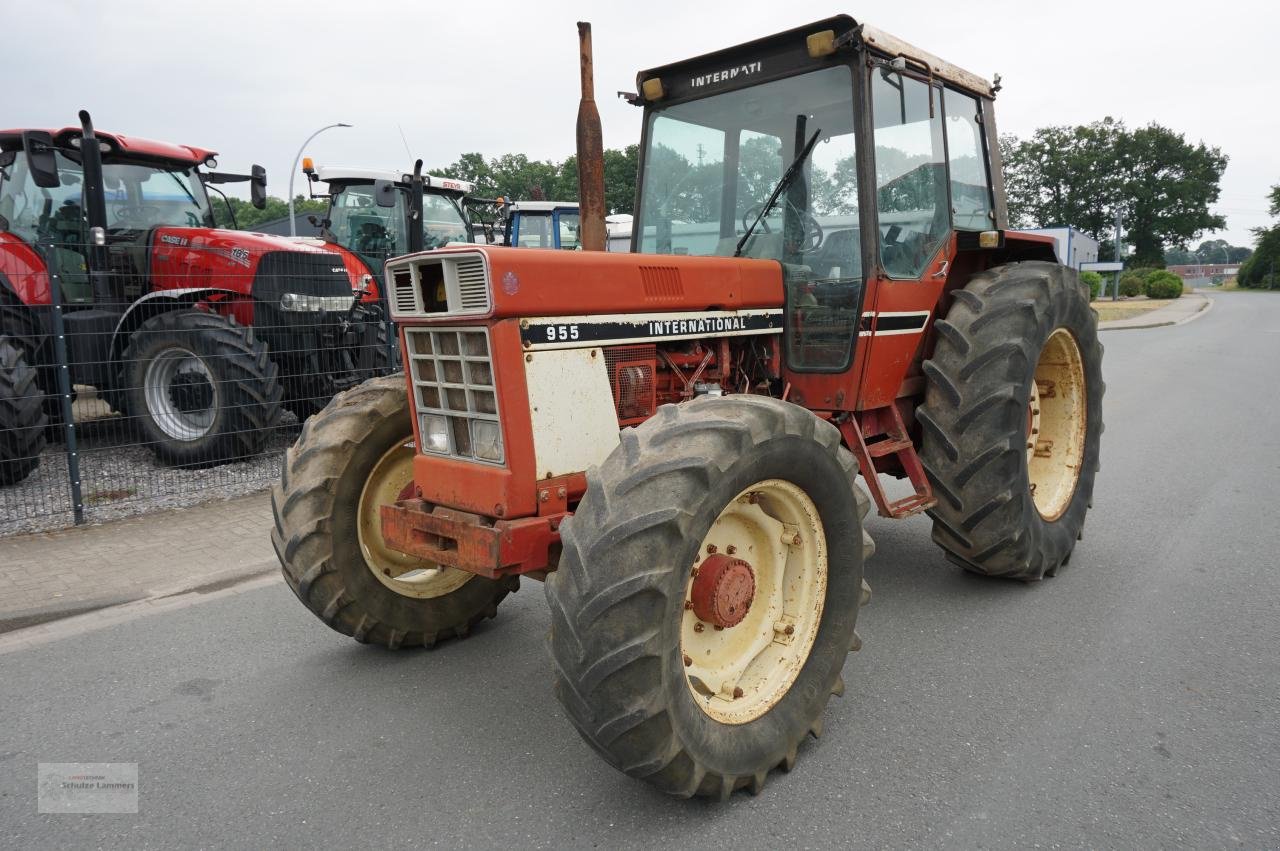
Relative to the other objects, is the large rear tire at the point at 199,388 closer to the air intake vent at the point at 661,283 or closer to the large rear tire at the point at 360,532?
the large rear tire at the point at 360,532

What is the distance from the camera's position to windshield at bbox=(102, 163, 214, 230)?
26.1 ft

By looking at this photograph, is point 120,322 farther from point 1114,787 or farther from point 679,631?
point 1114,787

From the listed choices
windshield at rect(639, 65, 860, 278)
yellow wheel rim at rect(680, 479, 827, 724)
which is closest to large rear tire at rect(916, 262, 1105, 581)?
windshield at rect(639, 65, 860, 278)

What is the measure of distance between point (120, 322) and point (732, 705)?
6.70 metres

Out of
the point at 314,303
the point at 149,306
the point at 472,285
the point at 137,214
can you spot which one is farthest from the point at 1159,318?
the point at 472,285

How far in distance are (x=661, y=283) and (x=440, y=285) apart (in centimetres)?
82

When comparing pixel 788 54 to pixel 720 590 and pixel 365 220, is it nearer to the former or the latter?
pixel 720 590

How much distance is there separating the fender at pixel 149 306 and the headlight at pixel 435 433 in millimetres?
4858

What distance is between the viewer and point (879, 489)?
3.88 m

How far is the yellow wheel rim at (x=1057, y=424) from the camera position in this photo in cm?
468

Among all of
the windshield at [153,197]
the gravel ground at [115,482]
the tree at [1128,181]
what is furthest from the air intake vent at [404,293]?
the tree at [1128,181]

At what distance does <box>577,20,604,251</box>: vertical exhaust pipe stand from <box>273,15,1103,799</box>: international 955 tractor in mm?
39

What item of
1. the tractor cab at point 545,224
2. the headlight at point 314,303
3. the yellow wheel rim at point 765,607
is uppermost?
the tractor cab at point 545,224

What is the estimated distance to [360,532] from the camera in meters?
3.46
